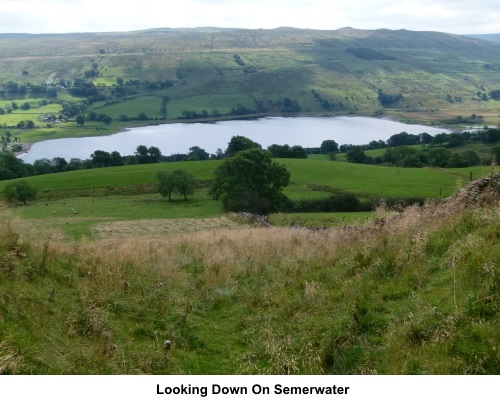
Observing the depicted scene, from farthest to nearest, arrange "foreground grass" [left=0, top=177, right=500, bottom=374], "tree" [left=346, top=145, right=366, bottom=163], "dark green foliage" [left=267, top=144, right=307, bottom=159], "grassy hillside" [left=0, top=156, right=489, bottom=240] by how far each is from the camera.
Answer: "tree" [left=346, top=145, right=366, bottom=163] < "dark green foliage" [left=267, top=144, right=307, bottom=159] < "grassy hillside" [left=0, top=156, right=489, bottom=240] < "foreground grass" [left=0, top=177, right=500, bottom=374]

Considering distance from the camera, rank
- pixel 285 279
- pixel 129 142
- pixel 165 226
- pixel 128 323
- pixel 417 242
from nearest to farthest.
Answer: pixel 128 323
pixel 417 242
pixel 285 279
pixel 165 226
pixel 129 142

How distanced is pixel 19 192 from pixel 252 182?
106 ft

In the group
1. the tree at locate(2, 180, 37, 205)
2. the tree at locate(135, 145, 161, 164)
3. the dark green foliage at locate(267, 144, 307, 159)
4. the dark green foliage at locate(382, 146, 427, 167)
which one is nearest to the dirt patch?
the tree at locate(2, 180, 37, 205)

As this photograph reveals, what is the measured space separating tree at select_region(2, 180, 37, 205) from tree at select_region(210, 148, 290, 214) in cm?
2725

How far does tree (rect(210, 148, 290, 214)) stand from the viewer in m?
55.9

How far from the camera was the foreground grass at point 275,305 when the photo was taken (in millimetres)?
6637

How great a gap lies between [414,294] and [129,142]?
532 feet

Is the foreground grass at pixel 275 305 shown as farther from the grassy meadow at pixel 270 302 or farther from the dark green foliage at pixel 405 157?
the dark green foliage at pixel 405 157

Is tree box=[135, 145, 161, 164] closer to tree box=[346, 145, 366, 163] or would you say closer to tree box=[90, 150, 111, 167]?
tree box=[90, 150, 111, 167]

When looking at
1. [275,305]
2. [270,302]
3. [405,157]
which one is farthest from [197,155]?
[275,305]

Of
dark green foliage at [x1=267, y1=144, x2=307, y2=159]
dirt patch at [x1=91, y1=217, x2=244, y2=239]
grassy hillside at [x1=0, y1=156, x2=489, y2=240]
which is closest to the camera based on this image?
dirt patch at [x1=91, y1=217, x2=244, y2=239]
